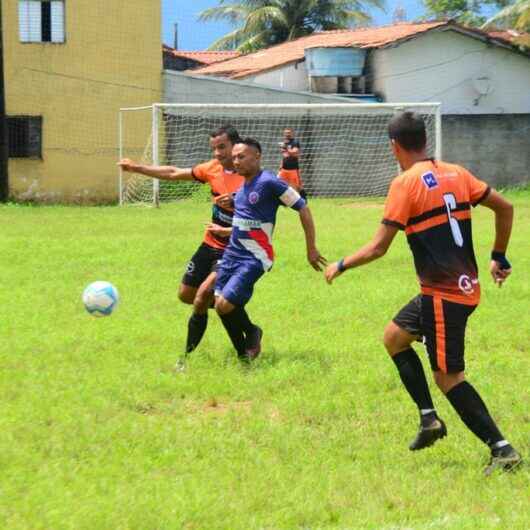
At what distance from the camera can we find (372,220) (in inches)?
887

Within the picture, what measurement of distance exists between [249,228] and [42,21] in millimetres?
23568

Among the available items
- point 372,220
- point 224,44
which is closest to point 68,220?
point 372,220

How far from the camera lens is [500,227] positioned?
6.37m

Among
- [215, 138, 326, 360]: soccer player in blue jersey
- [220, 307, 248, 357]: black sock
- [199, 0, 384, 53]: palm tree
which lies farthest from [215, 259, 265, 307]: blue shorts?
[199, 0, 384, 53]: palm tree

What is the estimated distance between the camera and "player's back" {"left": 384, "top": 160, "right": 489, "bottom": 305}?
19.6 ft

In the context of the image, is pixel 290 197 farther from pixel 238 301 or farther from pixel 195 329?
pixel 195 329

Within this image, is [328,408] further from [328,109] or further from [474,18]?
[474,18]

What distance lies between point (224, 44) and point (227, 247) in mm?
43538

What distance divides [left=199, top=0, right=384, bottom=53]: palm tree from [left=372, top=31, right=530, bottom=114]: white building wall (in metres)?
13.3

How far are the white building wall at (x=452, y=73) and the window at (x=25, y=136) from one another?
9908 mm

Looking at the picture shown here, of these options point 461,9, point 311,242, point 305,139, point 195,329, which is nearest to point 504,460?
point 311,242

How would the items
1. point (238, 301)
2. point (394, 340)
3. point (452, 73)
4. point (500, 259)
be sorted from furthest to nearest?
point (452, 73)
point (238, 301)
point (500, 259)
point (394, 340)

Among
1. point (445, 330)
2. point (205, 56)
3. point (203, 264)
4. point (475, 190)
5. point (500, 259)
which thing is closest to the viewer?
point (445, 330)

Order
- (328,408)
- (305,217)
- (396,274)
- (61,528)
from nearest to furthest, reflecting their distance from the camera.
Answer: (61,528) → (328,408) → (305,217) → (396,274)
